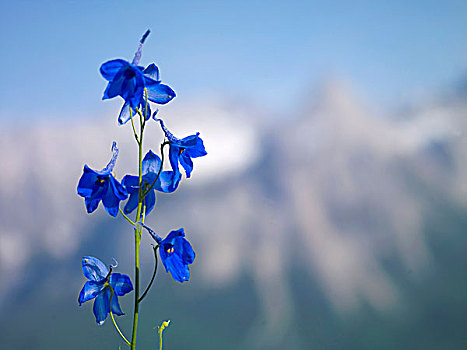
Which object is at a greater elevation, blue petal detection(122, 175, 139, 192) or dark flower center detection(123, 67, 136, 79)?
dark flower center detection(123, 67, 136, 79)

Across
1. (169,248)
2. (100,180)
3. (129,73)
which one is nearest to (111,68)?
(129,73)

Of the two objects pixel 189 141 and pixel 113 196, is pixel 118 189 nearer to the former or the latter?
pixel 113 196

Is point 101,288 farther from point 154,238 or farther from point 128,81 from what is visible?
point 128,81

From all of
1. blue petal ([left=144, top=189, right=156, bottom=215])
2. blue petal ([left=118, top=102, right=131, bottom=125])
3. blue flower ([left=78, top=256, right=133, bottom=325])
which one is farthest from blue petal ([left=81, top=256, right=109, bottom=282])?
blue petal ([left=118, top=102, right=131, bottom=125])

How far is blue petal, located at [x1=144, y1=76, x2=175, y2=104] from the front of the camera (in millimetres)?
720

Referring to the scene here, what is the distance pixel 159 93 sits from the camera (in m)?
0.73

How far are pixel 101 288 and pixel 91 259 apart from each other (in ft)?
0.16

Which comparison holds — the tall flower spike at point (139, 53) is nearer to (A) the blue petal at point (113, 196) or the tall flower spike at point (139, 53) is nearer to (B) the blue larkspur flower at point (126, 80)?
(B) the blue larkspur flower at point (126, 80)

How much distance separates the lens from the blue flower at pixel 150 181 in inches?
29.9

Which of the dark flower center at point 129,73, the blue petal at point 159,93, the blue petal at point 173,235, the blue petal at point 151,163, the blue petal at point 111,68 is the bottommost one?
the blue petal at point 173,235

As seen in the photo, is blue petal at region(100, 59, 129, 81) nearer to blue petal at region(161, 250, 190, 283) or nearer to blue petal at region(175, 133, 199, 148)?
blue petal at region(175, 133, 199, 148)

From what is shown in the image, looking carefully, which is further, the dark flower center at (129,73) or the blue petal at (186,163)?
the blue petal at (186,163)

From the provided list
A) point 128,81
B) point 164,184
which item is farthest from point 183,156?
point 128,81

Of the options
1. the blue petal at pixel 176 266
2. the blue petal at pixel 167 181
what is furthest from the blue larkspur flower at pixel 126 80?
the blue petal at pixel 176 266
